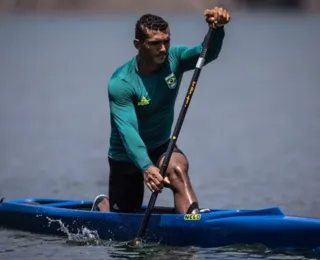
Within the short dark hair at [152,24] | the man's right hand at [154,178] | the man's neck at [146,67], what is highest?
the short dark hair at [152,24]

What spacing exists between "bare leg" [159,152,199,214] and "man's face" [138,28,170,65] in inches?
42.0

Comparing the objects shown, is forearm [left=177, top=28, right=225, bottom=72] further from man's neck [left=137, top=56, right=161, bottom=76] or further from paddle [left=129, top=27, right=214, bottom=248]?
man's neck [left=137, top=56, right=161, bottom=76]

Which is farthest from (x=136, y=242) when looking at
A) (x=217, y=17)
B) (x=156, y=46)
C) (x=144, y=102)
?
(x=217, y=17)

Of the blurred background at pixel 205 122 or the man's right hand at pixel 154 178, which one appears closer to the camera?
the man's right hand at pixel 154 178

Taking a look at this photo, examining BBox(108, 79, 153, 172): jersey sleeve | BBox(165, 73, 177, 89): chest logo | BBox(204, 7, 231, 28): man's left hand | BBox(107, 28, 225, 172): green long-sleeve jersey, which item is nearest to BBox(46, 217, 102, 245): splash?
BBox(107, 28, 225, 172): green long-sleeve jersey

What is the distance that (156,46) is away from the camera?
1348 centimetres

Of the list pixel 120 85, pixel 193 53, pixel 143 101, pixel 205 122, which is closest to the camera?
pixel 120 85

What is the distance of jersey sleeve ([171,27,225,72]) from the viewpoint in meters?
13.6

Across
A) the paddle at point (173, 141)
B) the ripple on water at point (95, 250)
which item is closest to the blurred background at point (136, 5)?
the ripple on water at point (95, 250)

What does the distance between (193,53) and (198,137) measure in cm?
1349

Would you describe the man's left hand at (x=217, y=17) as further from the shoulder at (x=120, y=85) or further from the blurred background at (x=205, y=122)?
the blurred background at (x=205, y=122)

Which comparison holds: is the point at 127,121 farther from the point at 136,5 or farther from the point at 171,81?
the point at 136,5

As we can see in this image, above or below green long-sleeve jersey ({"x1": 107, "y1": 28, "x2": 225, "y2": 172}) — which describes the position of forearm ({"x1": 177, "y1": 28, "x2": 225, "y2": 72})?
above

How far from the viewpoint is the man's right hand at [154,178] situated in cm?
1302
